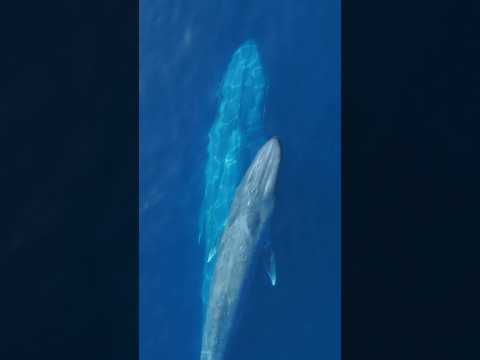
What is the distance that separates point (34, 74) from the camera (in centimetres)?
375

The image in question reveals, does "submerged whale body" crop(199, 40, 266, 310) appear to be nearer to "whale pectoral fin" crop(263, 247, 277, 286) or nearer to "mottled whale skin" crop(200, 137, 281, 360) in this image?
"mottled whale skin" crop(200, 137, 281, 360)

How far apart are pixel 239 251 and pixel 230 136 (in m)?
1.88

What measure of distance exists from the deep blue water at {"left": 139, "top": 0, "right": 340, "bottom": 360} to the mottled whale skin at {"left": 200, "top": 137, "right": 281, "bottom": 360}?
3.26 ft

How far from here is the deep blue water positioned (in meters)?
8.12

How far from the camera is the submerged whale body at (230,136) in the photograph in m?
7.86

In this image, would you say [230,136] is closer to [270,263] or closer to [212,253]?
[212,253]

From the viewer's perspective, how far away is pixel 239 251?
6.65m

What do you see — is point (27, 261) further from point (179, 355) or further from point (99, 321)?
point (179, 355)
